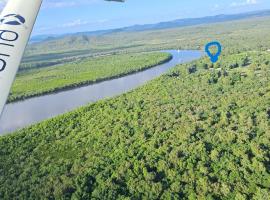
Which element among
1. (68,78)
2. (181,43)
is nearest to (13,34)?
(68,78)

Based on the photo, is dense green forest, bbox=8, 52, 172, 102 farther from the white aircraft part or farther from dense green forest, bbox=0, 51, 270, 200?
the white aircraft part

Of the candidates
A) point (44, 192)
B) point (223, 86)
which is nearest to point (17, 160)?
point (44, 192)

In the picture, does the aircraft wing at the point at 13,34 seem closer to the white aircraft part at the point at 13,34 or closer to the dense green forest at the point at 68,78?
the white aircraft part at the point at 13,34

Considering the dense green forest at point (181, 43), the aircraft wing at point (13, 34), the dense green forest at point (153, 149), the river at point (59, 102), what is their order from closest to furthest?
the aircraft wing at point (13, 34), the dense green forest at point (153, 149), the river at point (59, 102), the dense green forest at point (181, 43)

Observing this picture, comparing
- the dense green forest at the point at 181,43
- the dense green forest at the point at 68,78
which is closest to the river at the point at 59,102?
the dense green forest at the point at 68,78

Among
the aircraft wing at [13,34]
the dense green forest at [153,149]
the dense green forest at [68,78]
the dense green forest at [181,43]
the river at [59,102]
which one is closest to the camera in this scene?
the aircraft wing at [13,34]

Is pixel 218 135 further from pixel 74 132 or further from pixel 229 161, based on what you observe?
pixel 74 132

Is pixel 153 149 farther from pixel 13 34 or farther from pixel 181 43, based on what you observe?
pixel 181 43
